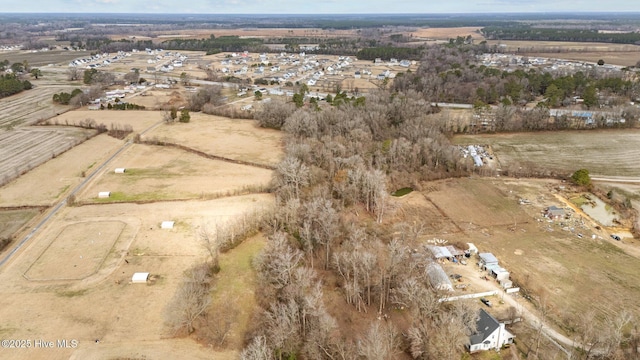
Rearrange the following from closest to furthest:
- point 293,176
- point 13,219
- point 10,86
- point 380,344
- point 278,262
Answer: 1. point 380,344
2. point 278,262
3. point 13,219
4. point 293,176
5. point 10,86

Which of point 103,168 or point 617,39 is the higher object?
point 617,39

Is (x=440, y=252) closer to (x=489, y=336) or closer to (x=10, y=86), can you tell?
(x=489, y=336)

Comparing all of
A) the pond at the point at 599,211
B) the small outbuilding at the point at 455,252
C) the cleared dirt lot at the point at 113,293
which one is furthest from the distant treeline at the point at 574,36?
the cleared dirt lot at the point at 113,293

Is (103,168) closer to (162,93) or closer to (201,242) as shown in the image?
(201,242)

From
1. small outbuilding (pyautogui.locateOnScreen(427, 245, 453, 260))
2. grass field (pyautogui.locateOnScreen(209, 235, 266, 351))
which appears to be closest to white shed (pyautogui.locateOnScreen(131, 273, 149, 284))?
grass field (pyautogui.locateOnScreen(209, 235, 266, 351))

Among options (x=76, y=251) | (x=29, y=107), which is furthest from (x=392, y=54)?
(x=76, y=251)

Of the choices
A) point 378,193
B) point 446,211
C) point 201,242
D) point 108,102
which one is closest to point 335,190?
point 378,193

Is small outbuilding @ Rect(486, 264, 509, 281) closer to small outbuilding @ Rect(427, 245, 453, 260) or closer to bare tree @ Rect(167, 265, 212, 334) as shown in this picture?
small outbuilding @ Rect(427, 245, 453, 260)

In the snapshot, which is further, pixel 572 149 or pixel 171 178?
pixel 572 149
